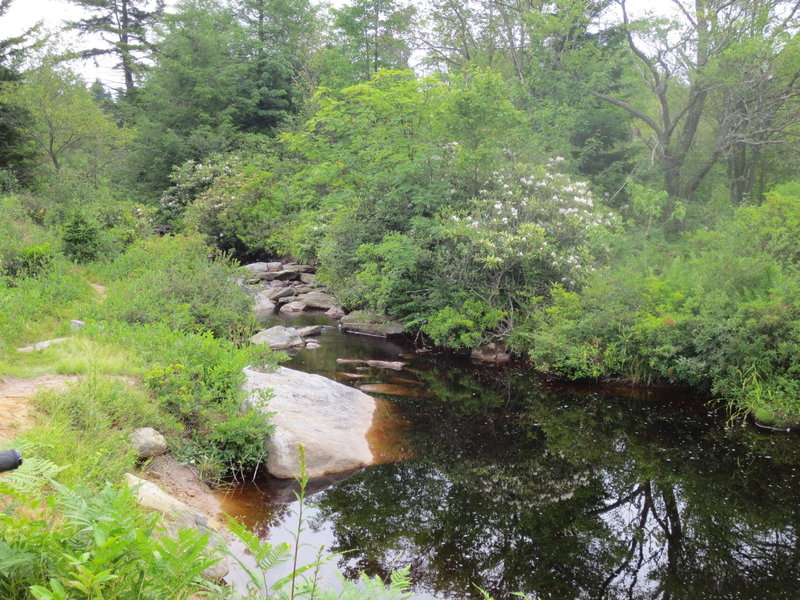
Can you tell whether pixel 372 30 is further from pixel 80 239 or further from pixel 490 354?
pixel 490 354

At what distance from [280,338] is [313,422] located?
19.8ft

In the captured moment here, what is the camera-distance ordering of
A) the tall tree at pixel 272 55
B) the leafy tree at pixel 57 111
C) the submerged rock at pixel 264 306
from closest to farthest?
the submerged rock at pixel 264 306
the leafy tree at pixel 57 111
the tall tree at pixel 272 55

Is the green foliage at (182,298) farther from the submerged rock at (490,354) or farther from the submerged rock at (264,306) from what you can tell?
the submerged rock at (490,354)

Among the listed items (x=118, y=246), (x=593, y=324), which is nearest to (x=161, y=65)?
(x=118, y=246)

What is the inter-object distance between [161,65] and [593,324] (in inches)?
1141

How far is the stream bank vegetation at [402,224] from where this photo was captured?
227 inches

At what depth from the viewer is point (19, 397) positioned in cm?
495

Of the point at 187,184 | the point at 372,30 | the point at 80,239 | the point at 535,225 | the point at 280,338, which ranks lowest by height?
the point at 280,338

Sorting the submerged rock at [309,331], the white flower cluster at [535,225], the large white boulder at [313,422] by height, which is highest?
the white flower cluster at [535,225]

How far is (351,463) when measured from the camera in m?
6.55

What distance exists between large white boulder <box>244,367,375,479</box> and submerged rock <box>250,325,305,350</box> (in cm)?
→ 419

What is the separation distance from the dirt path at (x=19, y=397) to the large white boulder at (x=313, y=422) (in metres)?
2.06

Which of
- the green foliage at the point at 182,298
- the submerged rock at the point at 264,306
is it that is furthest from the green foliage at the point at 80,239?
the submerged rock at the point at 264,306

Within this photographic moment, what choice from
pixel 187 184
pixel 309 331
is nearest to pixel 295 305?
pixel 309 331
